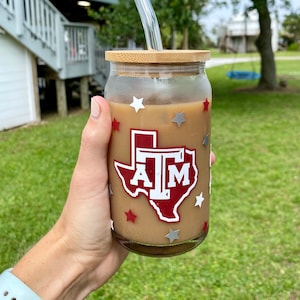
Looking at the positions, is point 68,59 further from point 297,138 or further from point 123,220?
point 123,220

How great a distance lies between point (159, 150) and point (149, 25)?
32cm

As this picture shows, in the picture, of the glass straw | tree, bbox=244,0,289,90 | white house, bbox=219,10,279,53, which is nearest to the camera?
the glass straw

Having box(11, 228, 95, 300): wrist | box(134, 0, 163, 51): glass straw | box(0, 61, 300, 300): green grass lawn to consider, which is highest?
box(134, 0, 163, 51): glass straw

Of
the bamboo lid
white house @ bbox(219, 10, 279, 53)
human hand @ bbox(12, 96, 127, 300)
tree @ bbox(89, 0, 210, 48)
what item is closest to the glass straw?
the bamboo lid

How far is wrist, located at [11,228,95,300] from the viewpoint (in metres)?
1.31

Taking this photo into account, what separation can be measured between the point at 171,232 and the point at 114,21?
9.27 m

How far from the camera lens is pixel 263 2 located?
9.63m

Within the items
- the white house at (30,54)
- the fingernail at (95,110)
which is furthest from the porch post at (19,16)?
the fingernail at (95,110)

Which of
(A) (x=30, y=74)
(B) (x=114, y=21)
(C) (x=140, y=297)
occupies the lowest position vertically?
(C) (x=140, y=297)

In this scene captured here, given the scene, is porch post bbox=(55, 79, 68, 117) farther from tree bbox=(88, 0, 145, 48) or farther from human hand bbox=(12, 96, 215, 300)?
human hand bbox=(12, 96, 215, 300)

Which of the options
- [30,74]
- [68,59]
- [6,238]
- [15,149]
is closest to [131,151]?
[6,238]

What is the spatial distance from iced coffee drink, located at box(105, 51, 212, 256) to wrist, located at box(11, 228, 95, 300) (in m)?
0.29

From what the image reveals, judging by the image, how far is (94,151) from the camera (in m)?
1.21

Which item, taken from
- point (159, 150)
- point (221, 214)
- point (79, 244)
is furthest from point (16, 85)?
point (159, 150)
